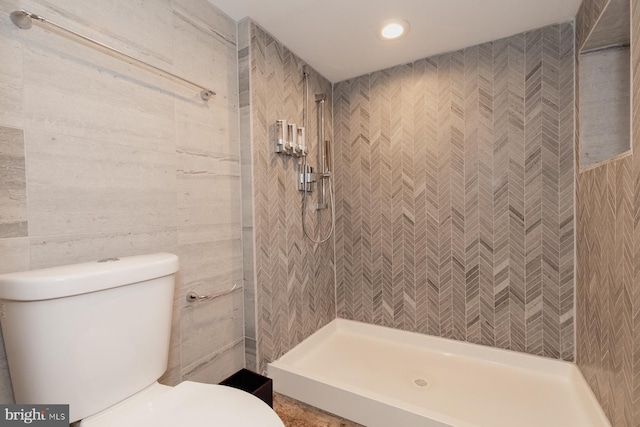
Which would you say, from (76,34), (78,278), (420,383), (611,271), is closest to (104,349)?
(78,278)

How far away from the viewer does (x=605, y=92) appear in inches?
55.4

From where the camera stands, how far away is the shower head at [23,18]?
829 mm

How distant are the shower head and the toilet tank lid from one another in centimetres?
69

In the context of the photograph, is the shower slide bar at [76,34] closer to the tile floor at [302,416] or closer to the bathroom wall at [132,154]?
the bathroom wall at [132,154]

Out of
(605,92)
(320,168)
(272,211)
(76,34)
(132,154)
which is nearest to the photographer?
(76,34)

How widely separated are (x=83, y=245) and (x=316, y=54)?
1.61m

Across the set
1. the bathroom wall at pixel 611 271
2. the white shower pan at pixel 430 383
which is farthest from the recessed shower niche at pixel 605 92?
the white shower pan at pixel 430 383

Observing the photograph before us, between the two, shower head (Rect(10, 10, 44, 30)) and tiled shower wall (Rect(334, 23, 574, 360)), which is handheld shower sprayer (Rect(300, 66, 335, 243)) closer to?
tiled shower wall (Rect(334, 23, 574, 360))

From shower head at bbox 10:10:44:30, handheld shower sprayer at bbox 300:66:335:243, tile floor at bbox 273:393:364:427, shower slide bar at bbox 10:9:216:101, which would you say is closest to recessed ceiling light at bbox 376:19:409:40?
handheld shower sprayer at bbox 300:66:335:243

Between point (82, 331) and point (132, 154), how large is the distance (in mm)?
620

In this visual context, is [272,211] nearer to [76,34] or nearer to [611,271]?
[76,34]

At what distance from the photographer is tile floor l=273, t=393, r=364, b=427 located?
1385 mm

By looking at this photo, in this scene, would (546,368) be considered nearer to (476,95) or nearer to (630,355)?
(630,355)

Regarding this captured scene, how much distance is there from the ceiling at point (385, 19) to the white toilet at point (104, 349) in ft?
4.31
